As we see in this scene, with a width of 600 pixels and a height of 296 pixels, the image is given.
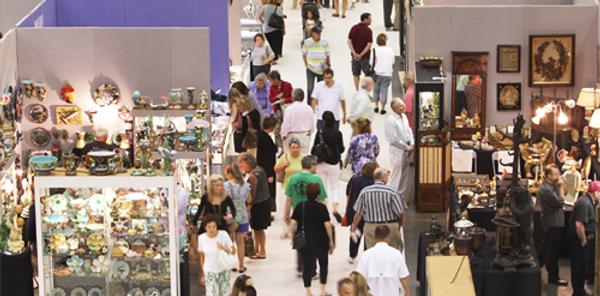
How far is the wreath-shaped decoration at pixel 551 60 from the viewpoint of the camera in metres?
19.7

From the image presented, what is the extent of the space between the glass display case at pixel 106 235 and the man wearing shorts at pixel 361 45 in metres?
9.30

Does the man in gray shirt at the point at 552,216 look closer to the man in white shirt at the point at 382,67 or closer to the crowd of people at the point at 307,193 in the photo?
the crowd of people at the point at 307,193

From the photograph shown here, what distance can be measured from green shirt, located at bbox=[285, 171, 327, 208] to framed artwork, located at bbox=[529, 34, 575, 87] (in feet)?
17.2

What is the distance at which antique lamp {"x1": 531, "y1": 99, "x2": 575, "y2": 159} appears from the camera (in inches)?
740

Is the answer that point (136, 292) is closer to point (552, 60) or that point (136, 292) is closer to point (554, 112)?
point (554, 112)

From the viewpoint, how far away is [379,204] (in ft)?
49.4

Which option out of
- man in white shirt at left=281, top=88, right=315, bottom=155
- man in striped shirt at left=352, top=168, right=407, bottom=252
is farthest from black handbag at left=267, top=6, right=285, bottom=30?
man in striped shirt at left=352, top=168, right=407, bottom=252

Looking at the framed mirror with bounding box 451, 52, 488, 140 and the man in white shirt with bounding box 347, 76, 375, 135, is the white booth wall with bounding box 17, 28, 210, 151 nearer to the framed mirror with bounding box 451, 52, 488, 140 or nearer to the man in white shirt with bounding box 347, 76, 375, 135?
the man in white shirt with bounding box 347, 76, 375, 135

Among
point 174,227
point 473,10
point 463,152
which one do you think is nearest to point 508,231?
point 174,227

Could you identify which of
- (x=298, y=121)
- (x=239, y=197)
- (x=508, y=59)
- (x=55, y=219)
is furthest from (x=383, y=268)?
(x=508, y=59)

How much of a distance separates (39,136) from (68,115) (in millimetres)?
442

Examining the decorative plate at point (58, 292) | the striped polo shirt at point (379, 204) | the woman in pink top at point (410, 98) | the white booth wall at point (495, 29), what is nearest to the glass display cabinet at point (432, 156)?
the woman in pink top at point (410, 98)

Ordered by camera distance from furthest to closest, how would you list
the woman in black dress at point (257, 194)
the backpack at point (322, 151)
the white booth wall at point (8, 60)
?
1. the backpack at point (322, 151)
2. the white booth wall at point (8, 60)
3. the woman in black dress at point (257, 194)

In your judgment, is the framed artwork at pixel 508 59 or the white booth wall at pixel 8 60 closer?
the white booth wall at pixel 8 60
